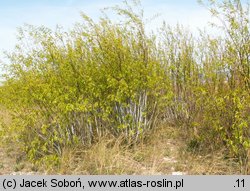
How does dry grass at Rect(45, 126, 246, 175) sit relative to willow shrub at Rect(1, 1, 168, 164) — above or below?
below

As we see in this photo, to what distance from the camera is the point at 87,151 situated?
6551 millimetres

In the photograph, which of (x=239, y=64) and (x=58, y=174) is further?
(x=239, y=64)

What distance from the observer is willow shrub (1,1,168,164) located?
22.0 feet

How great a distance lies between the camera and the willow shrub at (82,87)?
6.70 m

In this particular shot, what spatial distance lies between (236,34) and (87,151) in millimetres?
3641

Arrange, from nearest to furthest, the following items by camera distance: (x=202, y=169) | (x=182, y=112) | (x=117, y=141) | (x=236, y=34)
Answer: (x=202, y=169) < (x=236, y=34) < (x=117, y=141) < (x=182, y=112)

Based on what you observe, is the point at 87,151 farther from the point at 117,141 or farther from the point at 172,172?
the point at 172,172

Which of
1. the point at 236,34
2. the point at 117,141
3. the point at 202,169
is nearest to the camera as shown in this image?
the point at 202,169

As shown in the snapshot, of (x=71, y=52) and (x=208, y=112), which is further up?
(x=71, y=52)

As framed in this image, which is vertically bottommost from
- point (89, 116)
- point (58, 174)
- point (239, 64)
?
point (58, 174)

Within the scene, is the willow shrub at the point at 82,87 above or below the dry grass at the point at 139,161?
above

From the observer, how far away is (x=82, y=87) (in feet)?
22.6

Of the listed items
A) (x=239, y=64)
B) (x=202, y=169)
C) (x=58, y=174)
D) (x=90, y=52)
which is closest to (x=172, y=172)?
(x=202, y=169)

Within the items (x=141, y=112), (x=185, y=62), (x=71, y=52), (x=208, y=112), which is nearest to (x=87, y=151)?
(x=141, y=112)
